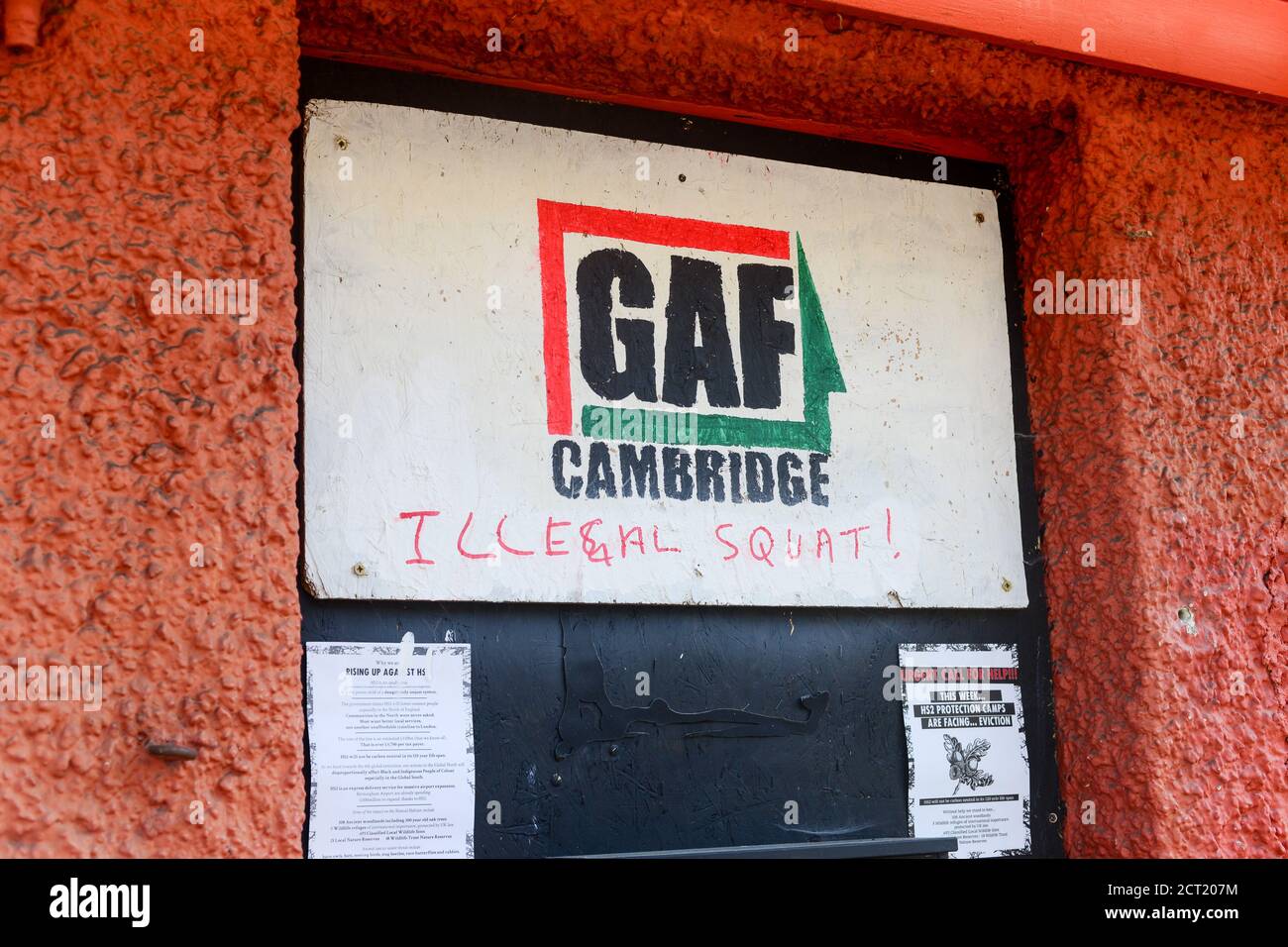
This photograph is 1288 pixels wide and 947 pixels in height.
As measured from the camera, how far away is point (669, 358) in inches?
105

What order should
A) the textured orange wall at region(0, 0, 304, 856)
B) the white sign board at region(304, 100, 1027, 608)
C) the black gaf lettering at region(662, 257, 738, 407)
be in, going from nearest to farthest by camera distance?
the textured orange wall at region(0, 0, 304, 856) → the white sign board at region(304, 100, 1027, 608) → the black gaf lettering at region(662, 257, 738, 407)

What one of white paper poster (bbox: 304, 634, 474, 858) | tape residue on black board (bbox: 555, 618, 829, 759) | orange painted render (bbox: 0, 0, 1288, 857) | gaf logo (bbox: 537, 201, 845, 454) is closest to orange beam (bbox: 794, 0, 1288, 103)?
orange painted render (bbox: 0, 0, 1288, 857)

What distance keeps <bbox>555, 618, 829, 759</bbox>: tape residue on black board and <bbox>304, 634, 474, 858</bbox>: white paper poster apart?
19 cm

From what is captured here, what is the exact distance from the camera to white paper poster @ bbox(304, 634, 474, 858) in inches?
88.7

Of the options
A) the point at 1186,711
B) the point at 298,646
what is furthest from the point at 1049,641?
the point at 298,646

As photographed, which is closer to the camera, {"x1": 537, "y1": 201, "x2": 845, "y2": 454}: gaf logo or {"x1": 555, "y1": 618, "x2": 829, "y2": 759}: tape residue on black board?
{"x1": 555, "y1": 618, "x2": 829, "y2": 759}: tape residue on black board

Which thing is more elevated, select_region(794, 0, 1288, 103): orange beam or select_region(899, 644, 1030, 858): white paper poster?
select_region(794, 0, 1288, 103): orange beam

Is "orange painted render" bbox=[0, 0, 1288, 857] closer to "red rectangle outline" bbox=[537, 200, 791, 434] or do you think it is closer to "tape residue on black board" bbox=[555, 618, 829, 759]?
"red rectangle outline" bbox=[537, 200, 791, 434]

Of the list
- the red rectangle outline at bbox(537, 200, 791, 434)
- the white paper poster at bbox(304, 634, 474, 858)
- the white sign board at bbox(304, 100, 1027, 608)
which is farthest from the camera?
the red rectangle outline at bbox(537, 200, 791, 434)

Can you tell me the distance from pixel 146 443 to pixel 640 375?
3.16ft

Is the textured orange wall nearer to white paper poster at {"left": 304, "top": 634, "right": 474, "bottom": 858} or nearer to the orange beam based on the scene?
white paper poster at {"left": 304, "top": 634, "right": 474, "bottom": 858}

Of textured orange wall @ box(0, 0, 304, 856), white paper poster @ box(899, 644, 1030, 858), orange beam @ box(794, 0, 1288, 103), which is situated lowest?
white paper poster @ box(899, 644, 1030, 858)

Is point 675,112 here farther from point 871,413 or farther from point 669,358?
point 871,413
